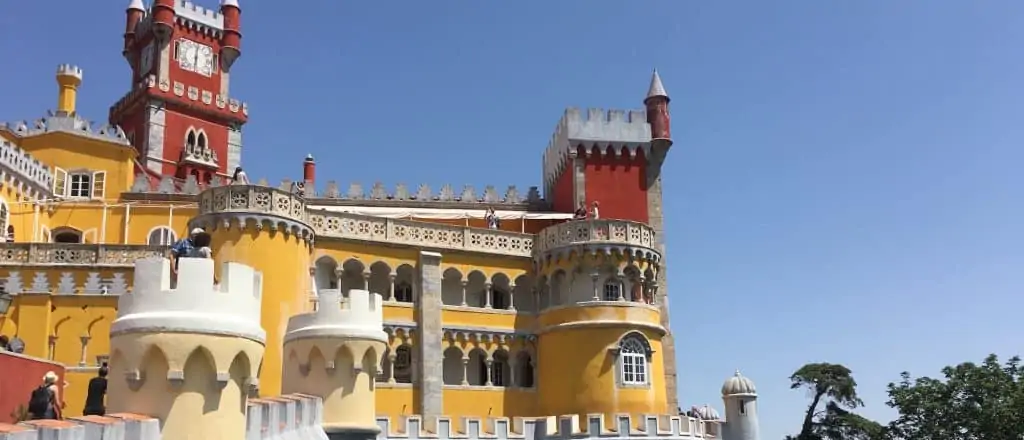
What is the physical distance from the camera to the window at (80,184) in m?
43.8

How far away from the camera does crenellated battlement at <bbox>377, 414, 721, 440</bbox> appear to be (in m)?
33.8

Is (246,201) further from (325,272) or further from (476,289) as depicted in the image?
(476,289)

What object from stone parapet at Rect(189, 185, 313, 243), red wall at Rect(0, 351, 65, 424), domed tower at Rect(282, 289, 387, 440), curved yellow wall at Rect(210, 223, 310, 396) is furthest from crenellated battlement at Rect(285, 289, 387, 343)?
stone parapet at Rect(189, 185, 313, 243)

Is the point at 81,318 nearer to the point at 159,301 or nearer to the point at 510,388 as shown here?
the point at 510,388

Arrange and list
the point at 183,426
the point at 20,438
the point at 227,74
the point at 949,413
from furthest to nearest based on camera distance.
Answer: the point at 227,74
the point at 949,413
the point at 183,426
the point at 20,438

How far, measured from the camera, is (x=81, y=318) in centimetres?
3338

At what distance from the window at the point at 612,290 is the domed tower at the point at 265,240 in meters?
12.0

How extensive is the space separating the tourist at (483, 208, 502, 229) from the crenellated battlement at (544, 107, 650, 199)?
4466 millimetres

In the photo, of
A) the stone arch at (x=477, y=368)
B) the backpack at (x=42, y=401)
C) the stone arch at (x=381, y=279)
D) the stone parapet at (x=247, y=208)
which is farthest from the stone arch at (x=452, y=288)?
the backpack at (x=42, y=401)

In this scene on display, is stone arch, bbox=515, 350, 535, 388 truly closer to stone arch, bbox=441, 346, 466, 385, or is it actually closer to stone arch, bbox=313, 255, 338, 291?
stone arch, bbox=441, 346, 466, 385

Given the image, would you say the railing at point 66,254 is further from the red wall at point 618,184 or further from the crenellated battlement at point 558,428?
the red wall at point 618,184

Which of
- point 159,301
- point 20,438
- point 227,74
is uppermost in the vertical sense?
point 227,74

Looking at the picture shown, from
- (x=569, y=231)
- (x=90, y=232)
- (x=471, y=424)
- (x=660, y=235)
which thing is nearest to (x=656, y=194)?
(x=660, y=235)

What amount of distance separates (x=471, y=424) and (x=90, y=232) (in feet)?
63.1
